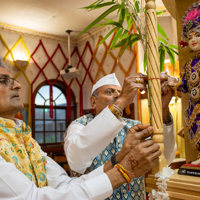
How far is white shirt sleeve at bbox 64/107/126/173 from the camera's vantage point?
1.02m

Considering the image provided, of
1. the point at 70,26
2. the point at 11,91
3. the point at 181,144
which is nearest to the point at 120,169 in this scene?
the point at 11,91

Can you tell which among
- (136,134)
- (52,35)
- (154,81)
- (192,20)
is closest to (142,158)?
(136,134)

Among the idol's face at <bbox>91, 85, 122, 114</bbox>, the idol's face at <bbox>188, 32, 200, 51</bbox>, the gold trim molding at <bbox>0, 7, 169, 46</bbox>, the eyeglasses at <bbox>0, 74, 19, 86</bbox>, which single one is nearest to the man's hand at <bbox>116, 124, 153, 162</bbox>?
the idol's face at <bbox>188, 32, 200, 51</bbox>

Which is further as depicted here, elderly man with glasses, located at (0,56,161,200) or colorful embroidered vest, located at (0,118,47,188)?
colorful embroidered vest, located at (0,118,47,188)

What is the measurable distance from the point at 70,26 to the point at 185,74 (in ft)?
14.9

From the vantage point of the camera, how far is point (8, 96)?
120 centimetres

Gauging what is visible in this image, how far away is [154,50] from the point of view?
0.76m

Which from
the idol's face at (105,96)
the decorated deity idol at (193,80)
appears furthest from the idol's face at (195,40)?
the idol's face at (105,96)

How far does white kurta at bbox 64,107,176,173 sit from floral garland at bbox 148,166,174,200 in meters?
0.28

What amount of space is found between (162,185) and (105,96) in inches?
35.5

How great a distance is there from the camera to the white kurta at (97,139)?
101 cm

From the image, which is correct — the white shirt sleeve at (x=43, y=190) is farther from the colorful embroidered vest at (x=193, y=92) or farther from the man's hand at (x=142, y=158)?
the colorful embroidered vest at (x=193, y=92)

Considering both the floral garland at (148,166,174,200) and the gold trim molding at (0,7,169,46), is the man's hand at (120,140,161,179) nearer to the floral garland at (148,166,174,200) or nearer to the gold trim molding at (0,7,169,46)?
the floral garland at (148,166,174,200)

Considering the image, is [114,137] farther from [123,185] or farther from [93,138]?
[123,185]
